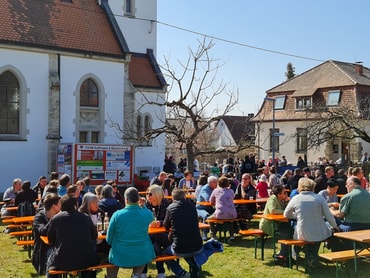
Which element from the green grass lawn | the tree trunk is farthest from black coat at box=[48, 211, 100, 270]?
the tree trunk

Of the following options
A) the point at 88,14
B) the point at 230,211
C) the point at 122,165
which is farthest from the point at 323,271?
the point at 88,14

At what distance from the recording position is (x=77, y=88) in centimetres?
2494

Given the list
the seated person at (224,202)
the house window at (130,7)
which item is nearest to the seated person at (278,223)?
the seated person at (224,202)

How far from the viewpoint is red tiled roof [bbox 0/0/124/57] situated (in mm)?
23328

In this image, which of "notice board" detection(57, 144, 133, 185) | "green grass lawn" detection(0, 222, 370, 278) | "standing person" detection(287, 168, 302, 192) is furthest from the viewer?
"notice board" detection(57, 144, 133, 185)

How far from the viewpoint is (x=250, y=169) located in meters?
24.2

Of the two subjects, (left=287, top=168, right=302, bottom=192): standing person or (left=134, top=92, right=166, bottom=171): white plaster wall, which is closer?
(left=287, top=168, right=302, bottom=192): standing person

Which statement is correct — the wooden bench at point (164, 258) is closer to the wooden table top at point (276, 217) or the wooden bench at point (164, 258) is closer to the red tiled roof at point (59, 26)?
the wooden table top at point (276, 217)

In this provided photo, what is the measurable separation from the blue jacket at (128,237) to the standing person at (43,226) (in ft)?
3.92

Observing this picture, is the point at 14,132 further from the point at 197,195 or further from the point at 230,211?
the point at 230,211

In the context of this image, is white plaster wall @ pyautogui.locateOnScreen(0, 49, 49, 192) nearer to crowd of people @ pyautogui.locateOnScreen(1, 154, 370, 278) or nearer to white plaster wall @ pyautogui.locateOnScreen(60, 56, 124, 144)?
white plaster wall @ pyautogui.locateOnScreen(60, 56, 124, 144)

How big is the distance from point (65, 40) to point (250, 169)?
37.6 ft

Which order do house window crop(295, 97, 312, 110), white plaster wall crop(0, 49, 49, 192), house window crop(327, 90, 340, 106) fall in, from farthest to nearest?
house window crop(295, 97, 312, 110) < house window crop(327, 90, 340, 106) < white plaster wall crop(0, 49, 49, 192)

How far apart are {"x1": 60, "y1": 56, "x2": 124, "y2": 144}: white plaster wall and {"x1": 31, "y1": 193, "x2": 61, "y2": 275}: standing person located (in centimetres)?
1714
